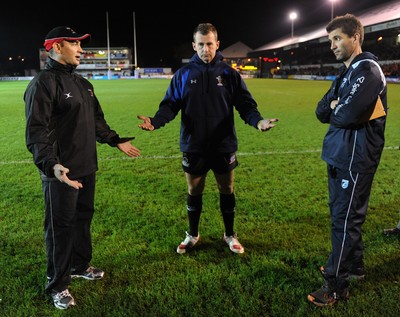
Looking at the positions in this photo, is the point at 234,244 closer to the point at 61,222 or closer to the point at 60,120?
the point at 61,222

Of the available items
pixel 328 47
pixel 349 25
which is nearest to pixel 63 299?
pixel 349 25

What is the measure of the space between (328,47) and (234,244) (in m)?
56.8

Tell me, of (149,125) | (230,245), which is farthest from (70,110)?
(230,245)

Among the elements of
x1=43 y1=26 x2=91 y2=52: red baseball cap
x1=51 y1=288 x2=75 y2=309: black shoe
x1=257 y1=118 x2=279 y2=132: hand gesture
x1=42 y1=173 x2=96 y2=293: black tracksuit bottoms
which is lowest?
x1=51 y1=288 x2=75 y2=309: black shoe

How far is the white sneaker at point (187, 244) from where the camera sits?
3.64m

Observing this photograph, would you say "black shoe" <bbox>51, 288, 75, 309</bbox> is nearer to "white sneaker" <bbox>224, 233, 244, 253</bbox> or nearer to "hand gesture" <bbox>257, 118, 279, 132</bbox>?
"white sneaker" <bbox>224, 233, 244, 253</bbox>

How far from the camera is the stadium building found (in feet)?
111

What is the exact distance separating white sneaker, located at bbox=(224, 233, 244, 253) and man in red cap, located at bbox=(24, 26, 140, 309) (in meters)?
1.44

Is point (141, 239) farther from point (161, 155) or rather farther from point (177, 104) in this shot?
point (161, 155)

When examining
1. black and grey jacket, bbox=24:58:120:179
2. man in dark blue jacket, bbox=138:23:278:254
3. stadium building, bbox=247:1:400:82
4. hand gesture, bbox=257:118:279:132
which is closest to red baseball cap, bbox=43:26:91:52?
black and grey jacket, bbox=24:58:120:179

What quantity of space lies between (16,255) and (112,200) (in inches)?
65.2

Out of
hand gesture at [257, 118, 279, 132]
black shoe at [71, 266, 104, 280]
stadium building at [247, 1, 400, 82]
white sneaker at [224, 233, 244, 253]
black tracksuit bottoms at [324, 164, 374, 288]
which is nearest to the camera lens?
black tracksuit bottoms at [324, 164, 374, 288]

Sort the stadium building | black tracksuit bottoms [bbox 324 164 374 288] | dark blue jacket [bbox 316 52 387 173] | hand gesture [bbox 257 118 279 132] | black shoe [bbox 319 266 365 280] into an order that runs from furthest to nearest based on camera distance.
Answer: the stadium building < hand gesture [bbox 257 118 279 132] < black shoe [bbox 319 266 365 280] < black tracksuit bottoms [bbox 324 164 374 288] < dark blue jacket [bbox 316 52 387 173]

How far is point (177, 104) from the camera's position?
3.68 meters
